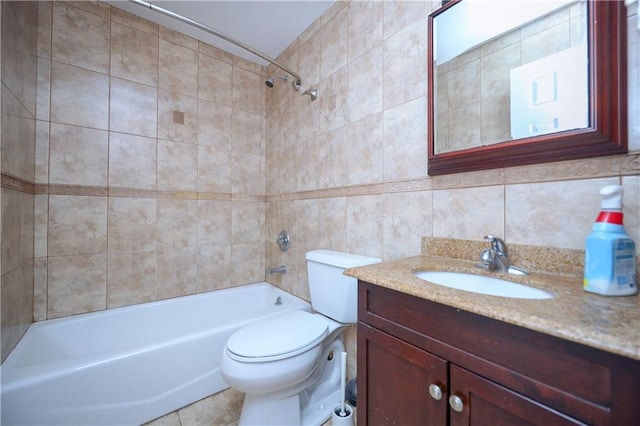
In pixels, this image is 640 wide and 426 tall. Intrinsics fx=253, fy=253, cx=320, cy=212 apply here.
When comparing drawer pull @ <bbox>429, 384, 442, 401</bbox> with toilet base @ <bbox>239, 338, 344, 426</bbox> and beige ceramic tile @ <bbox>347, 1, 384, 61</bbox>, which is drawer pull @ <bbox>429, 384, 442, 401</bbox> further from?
beige ceramic tile @ <bbox>347, 1, 384, 61</bbox>

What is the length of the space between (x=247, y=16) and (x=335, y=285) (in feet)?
5.93

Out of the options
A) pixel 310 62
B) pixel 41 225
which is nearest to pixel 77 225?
pixel 41 225

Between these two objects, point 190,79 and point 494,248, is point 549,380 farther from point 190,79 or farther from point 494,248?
point 190,79

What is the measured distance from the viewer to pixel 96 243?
161 cm

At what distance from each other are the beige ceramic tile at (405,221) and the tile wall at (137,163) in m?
1.36

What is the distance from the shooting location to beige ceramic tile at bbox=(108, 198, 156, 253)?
5.47ft

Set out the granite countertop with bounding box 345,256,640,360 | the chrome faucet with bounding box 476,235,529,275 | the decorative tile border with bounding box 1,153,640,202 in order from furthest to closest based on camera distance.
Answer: the chrome faucet with bounding box 476,235,529,275
the decorative tile border with bounding box 1,153,640,202
the granite countertop with bounding box 345,256,640,360

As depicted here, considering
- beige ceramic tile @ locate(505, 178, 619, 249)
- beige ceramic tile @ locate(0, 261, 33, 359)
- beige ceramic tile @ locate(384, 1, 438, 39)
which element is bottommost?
beige ceramic tile @ locate(0, 261, 33, 359)

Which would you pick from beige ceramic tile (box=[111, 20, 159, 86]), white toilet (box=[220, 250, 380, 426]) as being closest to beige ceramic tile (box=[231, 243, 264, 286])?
white toilet (box=[220, 250, 380, 426])

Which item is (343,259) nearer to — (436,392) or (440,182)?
(440,182)

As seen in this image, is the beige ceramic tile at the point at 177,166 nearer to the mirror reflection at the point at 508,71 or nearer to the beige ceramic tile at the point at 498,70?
the mirror reflection at the point at 508,71

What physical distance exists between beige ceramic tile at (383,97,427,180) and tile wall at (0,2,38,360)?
1670mm

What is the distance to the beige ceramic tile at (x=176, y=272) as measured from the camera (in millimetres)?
1824

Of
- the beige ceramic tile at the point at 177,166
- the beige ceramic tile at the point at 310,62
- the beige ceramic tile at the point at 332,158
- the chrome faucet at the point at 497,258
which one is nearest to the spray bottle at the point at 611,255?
the chrome faucet at the point at 497,258
